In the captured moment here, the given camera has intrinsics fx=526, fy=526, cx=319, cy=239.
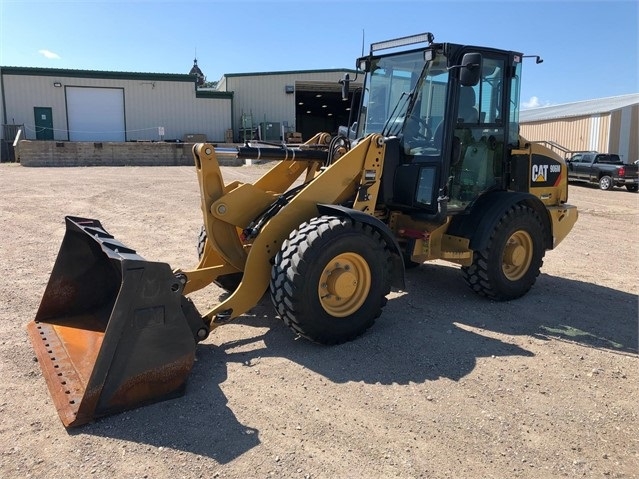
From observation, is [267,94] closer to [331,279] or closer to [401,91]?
[401,91]

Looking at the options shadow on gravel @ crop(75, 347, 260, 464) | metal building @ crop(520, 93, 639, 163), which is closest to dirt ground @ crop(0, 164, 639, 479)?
shadow on gravel @ crop(75, 347, 260, 464)

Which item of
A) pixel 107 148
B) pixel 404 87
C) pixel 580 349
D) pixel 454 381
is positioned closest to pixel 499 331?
pixel 580 349

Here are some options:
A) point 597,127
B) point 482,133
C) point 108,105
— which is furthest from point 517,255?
point 108,105

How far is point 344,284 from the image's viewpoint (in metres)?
4.36

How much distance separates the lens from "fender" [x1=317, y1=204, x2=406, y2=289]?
4.43 metres

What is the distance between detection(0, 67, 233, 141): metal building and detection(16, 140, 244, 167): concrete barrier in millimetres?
4867

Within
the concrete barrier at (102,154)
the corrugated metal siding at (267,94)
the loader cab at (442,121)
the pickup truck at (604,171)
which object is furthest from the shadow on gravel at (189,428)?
the corrugated metal siding at (267,94)

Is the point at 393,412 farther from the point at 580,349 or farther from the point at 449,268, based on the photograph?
the point at 449,268

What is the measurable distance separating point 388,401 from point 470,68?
9.83ft

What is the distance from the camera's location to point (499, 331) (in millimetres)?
4977

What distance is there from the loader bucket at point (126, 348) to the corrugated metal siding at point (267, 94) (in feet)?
103

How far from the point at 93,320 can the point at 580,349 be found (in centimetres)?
415

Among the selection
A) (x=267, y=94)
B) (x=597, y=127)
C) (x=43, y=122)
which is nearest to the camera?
(x=597, y=127)

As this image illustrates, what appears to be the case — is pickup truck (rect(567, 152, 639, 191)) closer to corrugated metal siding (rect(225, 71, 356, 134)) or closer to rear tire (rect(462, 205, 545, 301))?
corrugated metal siding (rect(225, 71, 356, 134))
